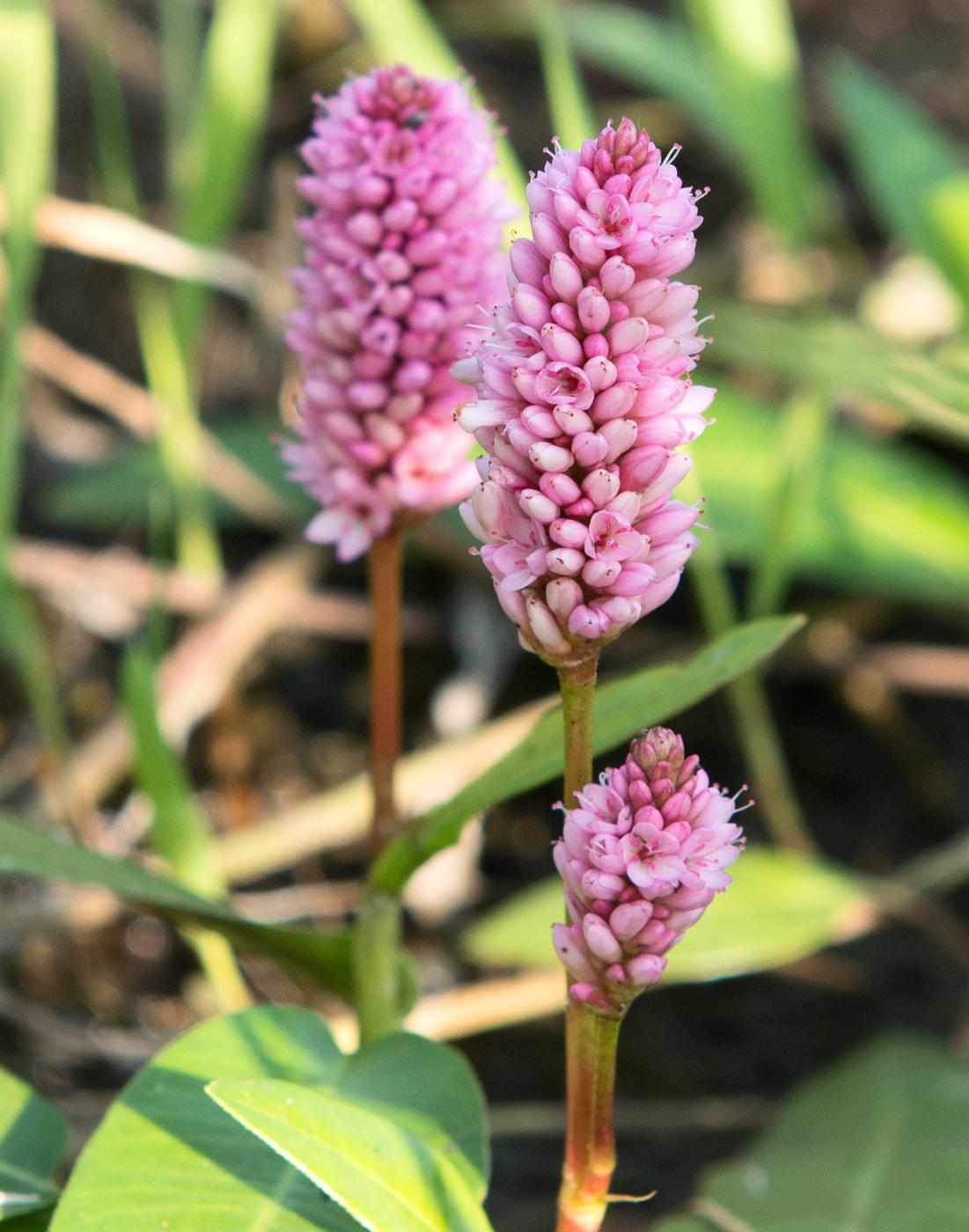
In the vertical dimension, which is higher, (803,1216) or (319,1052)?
(319,1052)

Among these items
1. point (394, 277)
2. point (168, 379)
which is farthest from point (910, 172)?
point (394, 277)

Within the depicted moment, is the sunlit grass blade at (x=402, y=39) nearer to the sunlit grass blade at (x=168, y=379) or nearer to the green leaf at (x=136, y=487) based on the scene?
the sunlit grass blade at (x=168, y=379)

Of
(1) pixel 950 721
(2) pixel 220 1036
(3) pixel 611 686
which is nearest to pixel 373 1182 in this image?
(2) pixel 220 1036

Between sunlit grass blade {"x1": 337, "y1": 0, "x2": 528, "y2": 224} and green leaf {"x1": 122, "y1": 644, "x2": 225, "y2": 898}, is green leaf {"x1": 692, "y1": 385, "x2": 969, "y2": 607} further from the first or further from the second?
green leaf {"x1": 122, "y1": 644, "x2": 225, "y2": 898}

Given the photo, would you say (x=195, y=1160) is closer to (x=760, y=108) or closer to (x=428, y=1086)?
(x=428, y=1086)

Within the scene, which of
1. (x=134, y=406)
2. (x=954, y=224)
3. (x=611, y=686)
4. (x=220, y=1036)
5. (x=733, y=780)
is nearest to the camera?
(x=220, y=1036)

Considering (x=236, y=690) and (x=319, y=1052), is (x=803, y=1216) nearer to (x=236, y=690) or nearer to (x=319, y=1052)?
(x=319, y=1052)

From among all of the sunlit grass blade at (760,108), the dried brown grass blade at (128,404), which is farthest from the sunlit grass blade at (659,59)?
the dried brown grass blade at (128,404)
